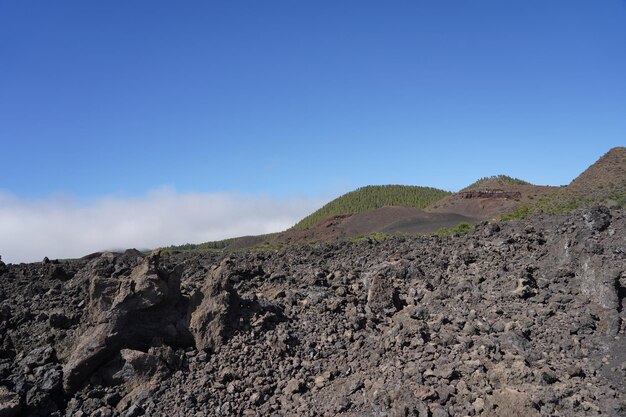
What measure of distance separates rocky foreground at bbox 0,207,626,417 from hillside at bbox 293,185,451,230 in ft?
206

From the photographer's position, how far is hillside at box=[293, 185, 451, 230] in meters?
75.8

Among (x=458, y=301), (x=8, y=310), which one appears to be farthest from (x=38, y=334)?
(x=458, y=301)

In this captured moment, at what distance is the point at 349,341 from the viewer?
346 inches

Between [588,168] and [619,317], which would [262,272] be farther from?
[588,168]

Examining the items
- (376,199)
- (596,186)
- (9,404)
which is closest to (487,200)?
(596,186)

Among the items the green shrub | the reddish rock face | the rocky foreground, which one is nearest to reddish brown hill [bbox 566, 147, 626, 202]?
the green shrub

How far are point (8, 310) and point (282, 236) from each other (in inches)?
1585

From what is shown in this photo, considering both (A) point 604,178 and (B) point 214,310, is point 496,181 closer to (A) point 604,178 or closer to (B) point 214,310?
(A) point 604,178

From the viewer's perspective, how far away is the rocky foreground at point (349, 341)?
6672 mm

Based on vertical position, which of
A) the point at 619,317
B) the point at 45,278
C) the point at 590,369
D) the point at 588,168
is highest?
the point at 588,168

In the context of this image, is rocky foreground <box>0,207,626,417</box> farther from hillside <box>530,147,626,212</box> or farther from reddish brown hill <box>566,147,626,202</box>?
reddish brown hill <box>566,147,626,202</box>

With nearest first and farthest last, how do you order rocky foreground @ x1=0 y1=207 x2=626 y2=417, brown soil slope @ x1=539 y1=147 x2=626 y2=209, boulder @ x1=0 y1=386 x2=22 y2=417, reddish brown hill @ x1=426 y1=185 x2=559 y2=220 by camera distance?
rocky foreground @ x1=0 y1=207 x2=626 y2=417
boulder @ x1=0 y1=386 x2=22 y2=417
brown soil slope @ x1=539 y1=147 x2=626 y2=209
reddish brown hill @ x1=426 y1=185 x2=559 y2=220

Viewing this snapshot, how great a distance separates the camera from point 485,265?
1093cm

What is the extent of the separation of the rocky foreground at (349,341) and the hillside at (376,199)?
206 ft
